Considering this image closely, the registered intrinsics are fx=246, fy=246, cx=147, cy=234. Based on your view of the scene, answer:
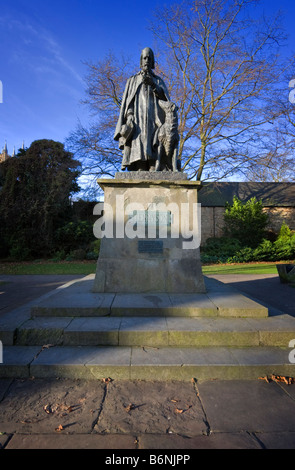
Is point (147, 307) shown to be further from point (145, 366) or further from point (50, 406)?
point (50, 406)

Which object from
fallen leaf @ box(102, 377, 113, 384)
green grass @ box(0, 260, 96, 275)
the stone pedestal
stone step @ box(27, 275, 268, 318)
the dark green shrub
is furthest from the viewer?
the dark green shrub

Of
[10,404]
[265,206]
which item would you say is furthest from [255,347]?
[265,206]

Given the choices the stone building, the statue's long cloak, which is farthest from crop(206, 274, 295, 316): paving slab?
the stone building

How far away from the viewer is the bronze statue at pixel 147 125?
4.60 m

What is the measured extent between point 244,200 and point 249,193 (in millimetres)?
1792

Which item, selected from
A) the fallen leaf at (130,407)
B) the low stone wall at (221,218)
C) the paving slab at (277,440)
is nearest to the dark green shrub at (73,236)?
the low stone wall at (221,218)

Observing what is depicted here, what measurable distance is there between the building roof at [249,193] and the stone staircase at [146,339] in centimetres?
2261

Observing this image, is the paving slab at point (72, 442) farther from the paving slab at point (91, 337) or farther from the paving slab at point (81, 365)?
the paving slab at point (91, 337)

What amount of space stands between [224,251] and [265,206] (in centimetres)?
1079

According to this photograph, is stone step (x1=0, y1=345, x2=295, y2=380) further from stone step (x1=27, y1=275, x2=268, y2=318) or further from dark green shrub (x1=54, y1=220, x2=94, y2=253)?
dark green shrub (x1=54, y1=220, x2=94, y2=253)

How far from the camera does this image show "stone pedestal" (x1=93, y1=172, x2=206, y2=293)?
13.6 feet

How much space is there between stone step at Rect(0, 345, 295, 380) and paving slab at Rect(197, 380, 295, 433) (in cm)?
12
